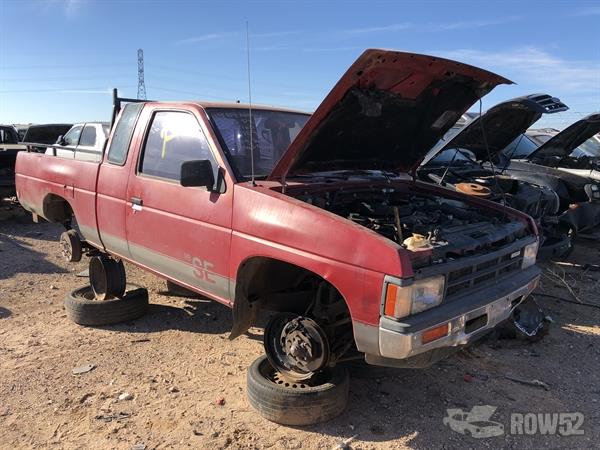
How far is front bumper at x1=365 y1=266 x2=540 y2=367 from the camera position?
99.6 inches

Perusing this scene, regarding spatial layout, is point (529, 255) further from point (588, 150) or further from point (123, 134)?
point (588, 150)

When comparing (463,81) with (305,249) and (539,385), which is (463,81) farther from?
(539,385)

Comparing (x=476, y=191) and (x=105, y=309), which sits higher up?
(x=476, y=191)

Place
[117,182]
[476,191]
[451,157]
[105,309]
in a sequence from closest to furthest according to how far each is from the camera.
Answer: [117,182] → [105,309] → [476,191] → [451,157]

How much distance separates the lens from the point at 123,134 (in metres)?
4.35

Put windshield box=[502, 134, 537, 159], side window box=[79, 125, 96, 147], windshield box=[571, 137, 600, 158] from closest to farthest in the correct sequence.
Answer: side window box=[79, 125, 96, 147]
windshield box=[502, 134, 537, 159]
windshield box=[571, 137, 600, 158]

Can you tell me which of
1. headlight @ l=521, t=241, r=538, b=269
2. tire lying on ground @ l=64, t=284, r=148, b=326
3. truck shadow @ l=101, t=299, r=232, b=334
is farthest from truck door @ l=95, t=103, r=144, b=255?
headlight @ l=521, t=241, r=538, b=269

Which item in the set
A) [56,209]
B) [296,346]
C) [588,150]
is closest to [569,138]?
[588,150]

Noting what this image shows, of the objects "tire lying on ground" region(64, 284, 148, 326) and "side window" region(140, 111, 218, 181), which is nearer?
"side window" region(140, 111, 218, 181)

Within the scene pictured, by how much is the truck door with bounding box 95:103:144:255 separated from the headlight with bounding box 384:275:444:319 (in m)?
2.54

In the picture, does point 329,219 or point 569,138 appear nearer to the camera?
point 329,219

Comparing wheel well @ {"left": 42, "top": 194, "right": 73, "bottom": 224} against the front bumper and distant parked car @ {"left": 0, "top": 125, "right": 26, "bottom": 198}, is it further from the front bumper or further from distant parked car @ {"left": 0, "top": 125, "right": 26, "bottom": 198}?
distant parked car @ {"left": 0, "top": 125, "right": 26, "bottom": 198}

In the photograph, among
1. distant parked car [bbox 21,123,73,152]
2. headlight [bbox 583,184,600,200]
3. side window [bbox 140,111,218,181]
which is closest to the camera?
side window [bbox 140,111,218,181]

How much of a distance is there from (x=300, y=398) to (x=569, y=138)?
7186 mm
